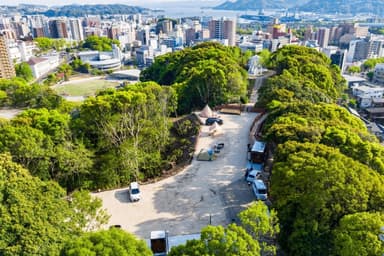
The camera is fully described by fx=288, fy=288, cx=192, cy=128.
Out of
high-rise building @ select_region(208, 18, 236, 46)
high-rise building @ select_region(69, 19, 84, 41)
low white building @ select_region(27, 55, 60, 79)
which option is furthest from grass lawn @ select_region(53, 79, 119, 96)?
high-rise building @ select_region(69, 19, 84, 41)

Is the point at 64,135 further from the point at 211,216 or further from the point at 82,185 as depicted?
the point at 211,216

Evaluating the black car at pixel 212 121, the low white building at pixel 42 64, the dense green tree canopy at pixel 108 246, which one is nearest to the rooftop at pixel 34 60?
the low white building at pixel 42 64

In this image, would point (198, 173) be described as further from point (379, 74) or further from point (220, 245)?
point (379, 74)

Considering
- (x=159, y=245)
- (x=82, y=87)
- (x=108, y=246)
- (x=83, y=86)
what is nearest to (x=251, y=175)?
(x=159, y=245)

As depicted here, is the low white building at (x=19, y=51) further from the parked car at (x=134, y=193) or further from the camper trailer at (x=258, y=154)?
the camper trailer at (x=258, y=154)

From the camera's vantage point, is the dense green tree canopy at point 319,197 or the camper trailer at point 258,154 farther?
the camper trailer at point 258,154

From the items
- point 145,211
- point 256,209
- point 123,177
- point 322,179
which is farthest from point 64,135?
point 322,179
